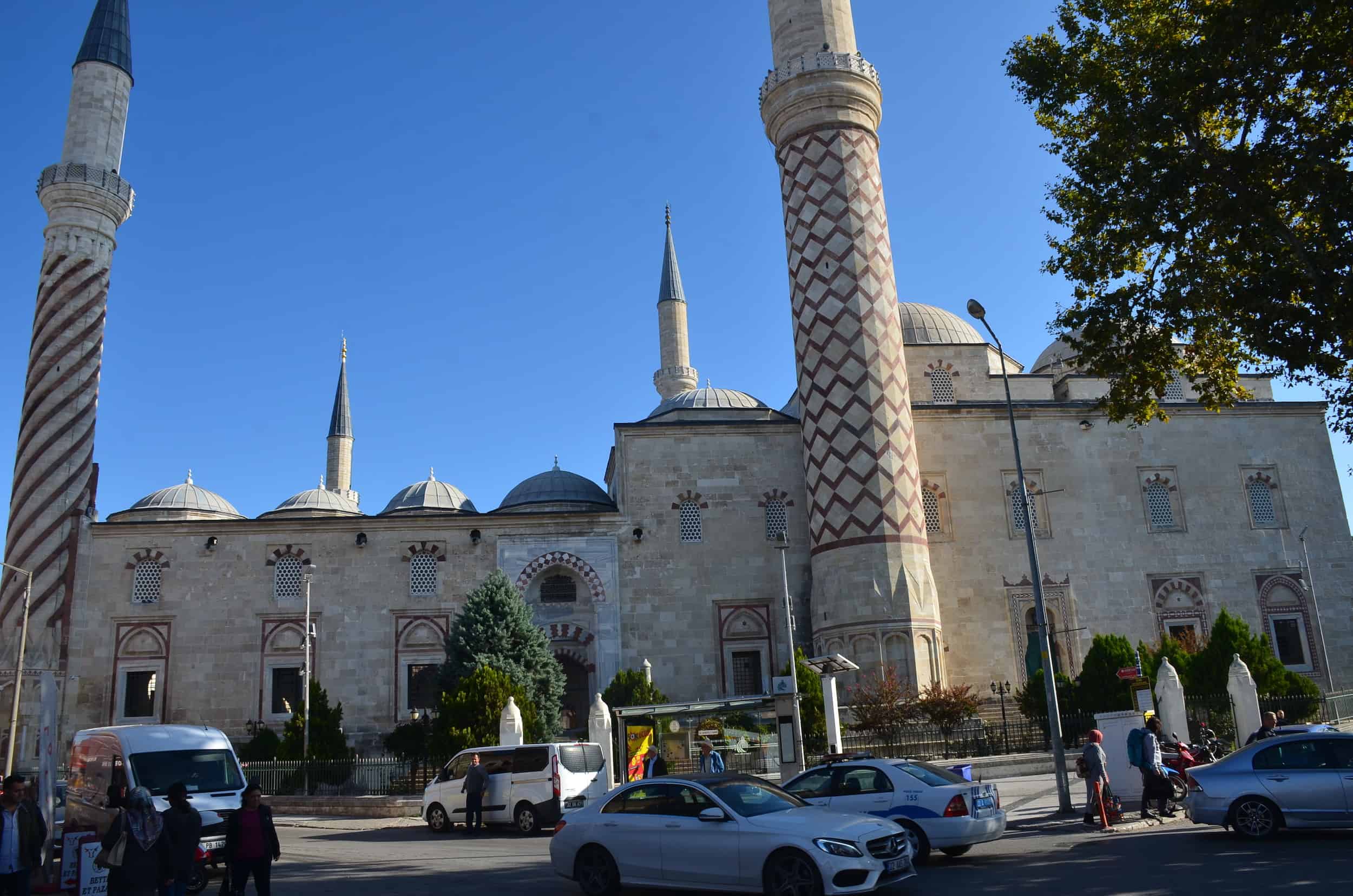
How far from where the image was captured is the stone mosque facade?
24984 mm

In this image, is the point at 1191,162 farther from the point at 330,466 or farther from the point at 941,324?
the point at 330,466

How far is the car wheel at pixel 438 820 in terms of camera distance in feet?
52.4

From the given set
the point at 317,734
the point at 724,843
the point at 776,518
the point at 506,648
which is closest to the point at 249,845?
the point at 724,843

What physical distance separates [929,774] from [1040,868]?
141cm

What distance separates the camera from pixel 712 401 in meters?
31.0

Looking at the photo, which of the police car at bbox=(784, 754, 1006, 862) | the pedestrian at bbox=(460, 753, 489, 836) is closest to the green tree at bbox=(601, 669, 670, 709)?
the pedestrian at bbox=(460, 753, 489, 836)

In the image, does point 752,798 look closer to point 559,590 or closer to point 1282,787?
point 1282,787

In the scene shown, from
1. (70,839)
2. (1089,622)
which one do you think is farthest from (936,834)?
(1089,622)

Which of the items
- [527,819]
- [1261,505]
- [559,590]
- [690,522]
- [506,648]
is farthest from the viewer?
[1261,505]

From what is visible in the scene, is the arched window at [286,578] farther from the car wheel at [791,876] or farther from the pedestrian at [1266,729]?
the pedestrian at [1266,729]

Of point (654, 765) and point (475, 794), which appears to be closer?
point (475, 794)

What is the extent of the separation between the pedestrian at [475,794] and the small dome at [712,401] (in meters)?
16.5

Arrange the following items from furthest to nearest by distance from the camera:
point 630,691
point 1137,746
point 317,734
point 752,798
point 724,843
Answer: point 630,691 → point 317,734 → point 1137,746 → point 752,798 → point 724,843

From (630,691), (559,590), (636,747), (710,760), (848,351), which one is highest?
(848,351)
